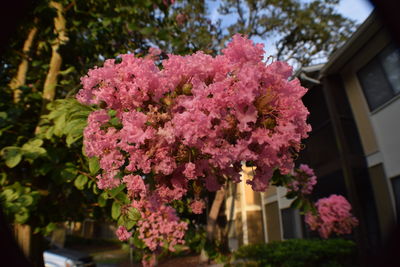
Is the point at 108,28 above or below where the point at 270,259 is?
above

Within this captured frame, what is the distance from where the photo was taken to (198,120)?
3.62 feet

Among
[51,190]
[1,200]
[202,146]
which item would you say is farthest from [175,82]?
[51,190]

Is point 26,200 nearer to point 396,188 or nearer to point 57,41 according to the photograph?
point 57,41

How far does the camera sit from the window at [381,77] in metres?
8.04

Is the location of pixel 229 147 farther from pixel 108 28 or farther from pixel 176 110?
pixel 108 28

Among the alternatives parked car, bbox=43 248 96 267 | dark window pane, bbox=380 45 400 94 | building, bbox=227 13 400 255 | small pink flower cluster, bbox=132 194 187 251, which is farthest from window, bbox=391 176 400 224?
parked car, bbox=43 248 96 267

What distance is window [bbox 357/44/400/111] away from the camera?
26.4ft

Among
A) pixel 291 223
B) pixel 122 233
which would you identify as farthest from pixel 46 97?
pixel 291 223

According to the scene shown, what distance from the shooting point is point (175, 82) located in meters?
1.27

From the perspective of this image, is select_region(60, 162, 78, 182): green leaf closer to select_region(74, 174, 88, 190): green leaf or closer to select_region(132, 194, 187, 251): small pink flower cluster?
select_region(74, 174, 88, 190): green leaf

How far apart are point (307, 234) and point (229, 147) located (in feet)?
43.1

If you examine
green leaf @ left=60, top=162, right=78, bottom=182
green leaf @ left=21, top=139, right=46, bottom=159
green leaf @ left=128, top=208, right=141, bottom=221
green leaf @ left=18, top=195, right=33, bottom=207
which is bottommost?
green leaf @ left=128, top=208, right=141, bottom=221

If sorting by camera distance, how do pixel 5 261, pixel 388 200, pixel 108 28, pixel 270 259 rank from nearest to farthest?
1. pixel 5 261
2. pixel 108 28
3. pixel 388 200
4. pixel 270 259

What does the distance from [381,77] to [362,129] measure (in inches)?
76.3
